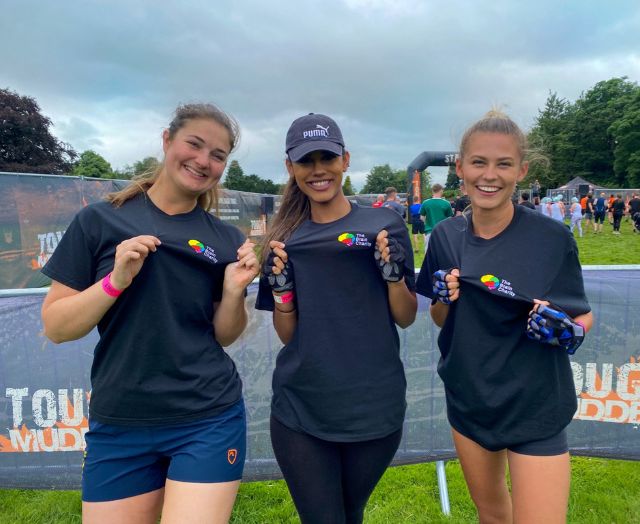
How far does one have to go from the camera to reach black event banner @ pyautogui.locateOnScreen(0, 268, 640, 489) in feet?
9.76

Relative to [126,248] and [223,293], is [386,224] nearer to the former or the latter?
[223,293]

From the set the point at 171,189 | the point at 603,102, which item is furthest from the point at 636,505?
the point at 603,102

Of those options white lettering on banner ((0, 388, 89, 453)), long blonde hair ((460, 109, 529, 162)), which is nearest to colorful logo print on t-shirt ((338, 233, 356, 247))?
long blonde hair ((460, 109, 529, 162))

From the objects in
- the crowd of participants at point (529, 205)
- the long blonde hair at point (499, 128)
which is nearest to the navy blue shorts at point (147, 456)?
the long blonde hair at point (499, 128)

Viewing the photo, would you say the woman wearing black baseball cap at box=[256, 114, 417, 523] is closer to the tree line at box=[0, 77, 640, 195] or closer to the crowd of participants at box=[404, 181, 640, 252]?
the crowd of participants at box=[404, 181, 640, 252]

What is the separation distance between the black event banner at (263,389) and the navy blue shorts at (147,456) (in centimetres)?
124

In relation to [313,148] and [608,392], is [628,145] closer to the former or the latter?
[608,392]

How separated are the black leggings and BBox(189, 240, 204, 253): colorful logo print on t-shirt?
0.83 metres

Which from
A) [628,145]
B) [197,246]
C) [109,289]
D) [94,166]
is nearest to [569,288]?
[197,246]

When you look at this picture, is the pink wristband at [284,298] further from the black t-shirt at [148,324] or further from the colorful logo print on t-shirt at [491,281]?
the colorful logo print on t-shirt at [491,281]

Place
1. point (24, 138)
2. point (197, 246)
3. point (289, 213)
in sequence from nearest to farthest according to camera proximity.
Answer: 1. point (197, 246)
2. point (289, 213)
3. point (24, 138)

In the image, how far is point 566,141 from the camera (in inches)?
2314

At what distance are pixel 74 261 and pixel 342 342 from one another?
3.61 ft

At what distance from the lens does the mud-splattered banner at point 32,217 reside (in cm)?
862
